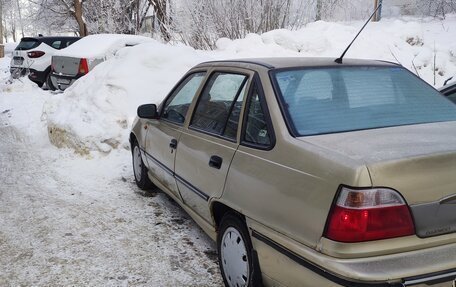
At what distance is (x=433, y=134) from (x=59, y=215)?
3.72m

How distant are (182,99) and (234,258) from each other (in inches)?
71.9

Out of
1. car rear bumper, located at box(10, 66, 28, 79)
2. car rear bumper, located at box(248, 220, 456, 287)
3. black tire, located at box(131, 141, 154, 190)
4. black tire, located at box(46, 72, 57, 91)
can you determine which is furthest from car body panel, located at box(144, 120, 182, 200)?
car rear bumper, located at box(10, 66, 28, 79)

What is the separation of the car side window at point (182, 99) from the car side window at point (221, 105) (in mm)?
260

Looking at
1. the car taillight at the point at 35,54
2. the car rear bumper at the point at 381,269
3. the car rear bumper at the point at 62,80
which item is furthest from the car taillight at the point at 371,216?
the car taillight at the point at 35,54

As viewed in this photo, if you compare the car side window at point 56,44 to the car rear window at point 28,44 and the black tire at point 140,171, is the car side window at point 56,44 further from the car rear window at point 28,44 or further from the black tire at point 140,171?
the black tire at point 140,171

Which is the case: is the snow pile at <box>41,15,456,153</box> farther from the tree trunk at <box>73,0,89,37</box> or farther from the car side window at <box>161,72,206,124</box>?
the tree trunk at <box>73,0,89,37</box>

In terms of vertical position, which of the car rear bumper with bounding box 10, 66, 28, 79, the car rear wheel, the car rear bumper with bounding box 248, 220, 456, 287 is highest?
the car rear bumper with bounding box 10, 66, 28, 79

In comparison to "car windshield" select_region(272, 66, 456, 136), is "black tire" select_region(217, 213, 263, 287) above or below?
below

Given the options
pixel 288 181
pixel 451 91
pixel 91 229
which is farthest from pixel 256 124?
pixel 451 91

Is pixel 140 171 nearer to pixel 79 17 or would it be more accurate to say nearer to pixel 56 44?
pixel 56 44

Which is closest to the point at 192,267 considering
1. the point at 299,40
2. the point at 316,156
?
the point at 316,156

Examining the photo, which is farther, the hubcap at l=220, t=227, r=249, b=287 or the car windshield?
the hubcap at l=220, t=227, r=249, b=287

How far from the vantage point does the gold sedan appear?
7.20 feet

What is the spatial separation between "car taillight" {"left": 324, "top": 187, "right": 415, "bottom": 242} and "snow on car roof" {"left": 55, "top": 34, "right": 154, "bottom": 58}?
10552mm
